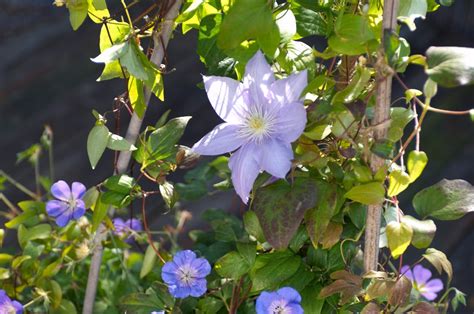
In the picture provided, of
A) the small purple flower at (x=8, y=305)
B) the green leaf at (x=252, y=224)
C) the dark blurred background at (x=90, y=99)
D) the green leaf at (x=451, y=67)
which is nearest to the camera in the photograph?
the green leaf at (x=451, y=67)

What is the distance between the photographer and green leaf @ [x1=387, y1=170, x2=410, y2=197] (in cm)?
78

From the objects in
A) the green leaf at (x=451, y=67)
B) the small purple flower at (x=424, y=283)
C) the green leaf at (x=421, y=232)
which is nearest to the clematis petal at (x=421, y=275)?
the small purple flower at (x=424, y=283)

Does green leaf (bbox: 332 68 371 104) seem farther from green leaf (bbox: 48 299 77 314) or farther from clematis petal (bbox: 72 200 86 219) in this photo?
green leaf (bbox: 48 299 77 314)

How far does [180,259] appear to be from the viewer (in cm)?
99

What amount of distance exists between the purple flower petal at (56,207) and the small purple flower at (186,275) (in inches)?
7.9

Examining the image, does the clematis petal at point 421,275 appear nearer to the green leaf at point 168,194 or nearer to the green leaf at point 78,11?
the green leaf at point 168,194

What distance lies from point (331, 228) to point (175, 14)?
0.28 meters

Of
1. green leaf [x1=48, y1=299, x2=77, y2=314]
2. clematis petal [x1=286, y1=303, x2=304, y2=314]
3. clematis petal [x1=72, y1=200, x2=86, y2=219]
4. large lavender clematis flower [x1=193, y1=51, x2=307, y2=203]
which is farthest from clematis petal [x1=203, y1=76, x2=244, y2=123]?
green leaf [x1=48, y1=299, x2=77, y2=314]

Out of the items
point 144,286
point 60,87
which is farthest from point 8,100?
point 144,286

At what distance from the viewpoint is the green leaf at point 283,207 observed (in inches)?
30.7

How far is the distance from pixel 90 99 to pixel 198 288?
60.2 inches

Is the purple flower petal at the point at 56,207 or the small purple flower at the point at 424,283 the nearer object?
the purple flower petal at the point at 56,207

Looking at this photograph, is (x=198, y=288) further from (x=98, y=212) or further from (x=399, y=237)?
(x=399, y=237)

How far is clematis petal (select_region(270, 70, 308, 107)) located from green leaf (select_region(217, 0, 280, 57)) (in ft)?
0.15
